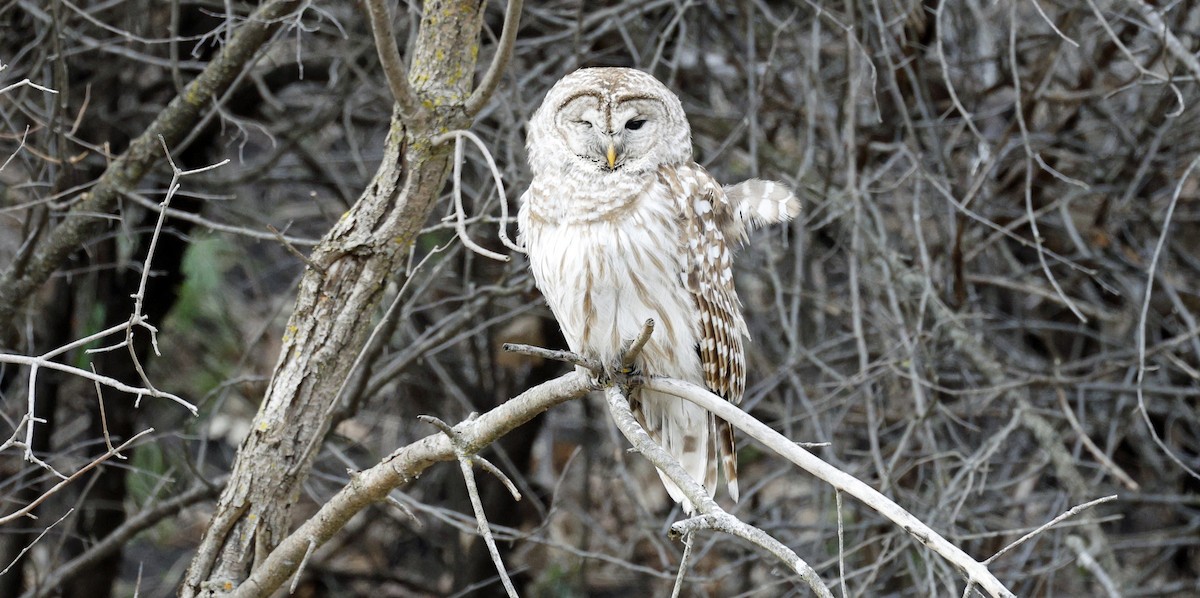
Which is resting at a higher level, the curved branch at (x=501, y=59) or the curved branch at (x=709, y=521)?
the curved branch at (x=501, y=59)

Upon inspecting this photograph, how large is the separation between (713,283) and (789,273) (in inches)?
75.9

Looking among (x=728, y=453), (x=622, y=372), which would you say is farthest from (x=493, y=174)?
(x=728, y=453)

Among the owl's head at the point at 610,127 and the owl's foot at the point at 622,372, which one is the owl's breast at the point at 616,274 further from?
the owl's head at the point at 610,127

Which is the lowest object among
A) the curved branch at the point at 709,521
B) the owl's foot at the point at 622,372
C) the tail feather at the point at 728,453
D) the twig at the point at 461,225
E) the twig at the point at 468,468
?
the tail feather at the point at 728,453

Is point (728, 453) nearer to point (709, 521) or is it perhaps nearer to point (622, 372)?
point (622, 372)

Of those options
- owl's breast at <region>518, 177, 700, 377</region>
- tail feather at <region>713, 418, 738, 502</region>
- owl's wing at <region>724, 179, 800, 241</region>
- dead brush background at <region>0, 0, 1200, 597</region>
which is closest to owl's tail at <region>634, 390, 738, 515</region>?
tail feather at <region>713, 418, 738, 502</region>

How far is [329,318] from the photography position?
2904 mm

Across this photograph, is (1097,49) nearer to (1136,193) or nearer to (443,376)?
(1136,193)

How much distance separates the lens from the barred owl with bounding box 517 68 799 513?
317 cm

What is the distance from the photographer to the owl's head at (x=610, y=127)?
3.33 metres

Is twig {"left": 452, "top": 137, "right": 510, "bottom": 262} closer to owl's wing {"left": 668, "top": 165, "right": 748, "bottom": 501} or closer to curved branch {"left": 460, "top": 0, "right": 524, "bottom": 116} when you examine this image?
curved branch {"left": 460, "top": 0, "right": 524, "bottom": 116}

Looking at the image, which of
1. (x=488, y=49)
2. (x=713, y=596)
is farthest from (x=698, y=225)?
(x=713, y=596)

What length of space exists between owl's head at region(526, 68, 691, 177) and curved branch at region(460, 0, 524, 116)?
1.76 feet

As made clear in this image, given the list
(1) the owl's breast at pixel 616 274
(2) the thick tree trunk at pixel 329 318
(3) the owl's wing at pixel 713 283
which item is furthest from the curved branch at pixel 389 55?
(3) the owl's wing at pixel 713 283
